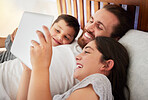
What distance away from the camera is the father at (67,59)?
920 millimetres

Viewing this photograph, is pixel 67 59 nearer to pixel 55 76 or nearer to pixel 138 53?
pixel 55 76

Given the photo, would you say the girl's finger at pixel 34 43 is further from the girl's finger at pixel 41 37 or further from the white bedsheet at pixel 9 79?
the white bedsheet at pixel 9 79

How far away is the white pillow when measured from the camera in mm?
675

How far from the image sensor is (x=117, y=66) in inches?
31.0

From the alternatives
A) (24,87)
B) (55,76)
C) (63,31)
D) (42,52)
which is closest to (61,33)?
(63,31)

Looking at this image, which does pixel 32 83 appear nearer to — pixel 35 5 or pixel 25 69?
pixel 25 69

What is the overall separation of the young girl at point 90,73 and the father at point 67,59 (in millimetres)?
104

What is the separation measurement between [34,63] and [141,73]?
18.0 inches

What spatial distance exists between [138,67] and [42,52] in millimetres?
429

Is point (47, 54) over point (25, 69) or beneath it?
over

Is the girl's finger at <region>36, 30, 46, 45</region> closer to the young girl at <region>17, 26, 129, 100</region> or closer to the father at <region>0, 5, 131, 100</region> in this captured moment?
the young girl at <region>17, 26, 129, 100</region>

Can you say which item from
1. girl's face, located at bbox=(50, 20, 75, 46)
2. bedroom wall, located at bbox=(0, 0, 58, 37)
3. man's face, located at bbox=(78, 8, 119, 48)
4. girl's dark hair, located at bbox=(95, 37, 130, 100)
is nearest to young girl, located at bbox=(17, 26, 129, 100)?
girl's dark hair, located at bbox=(95, 37, 130, 100)

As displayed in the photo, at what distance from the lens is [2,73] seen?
3.25 feet

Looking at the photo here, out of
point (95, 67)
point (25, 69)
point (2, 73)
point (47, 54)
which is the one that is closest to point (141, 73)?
point (95, 67)
